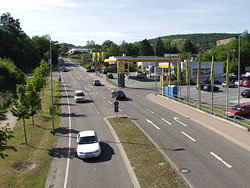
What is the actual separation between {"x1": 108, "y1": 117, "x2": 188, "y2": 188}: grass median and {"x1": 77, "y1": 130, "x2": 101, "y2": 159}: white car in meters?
2.09

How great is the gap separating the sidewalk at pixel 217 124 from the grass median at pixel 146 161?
20.0 feet

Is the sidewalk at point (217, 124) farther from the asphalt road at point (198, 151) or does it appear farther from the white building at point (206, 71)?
the white building at point (206, 71)

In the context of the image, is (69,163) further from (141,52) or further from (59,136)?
(141,52)

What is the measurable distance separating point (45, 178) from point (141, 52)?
133 metres

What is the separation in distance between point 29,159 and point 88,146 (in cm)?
401

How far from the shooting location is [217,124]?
23297 millimetres

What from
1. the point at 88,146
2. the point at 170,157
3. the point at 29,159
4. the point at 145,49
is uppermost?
the point at 145,49

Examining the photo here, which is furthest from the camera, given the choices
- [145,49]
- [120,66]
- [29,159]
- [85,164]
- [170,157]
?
[145,49]

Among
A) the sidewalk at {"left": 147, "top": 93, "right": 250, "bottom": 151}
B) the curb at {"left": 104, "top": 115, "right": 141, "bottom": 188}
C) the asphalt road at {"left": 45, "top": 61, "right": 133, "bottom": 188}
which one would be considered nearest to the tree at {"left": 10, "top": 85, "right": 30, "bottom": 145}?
the asphalt road at {"left": 45, "top": 61, "right": 133, "bottom": 188}

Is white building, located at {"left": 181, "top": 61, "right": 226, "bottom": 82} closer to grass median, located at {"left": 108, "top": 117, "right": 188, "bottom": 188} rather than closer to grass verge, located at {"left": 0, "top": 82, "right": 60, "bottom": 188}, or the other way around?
grass median, located at {"left": 108, "top": 117, "right": 188, "bottom": 188}

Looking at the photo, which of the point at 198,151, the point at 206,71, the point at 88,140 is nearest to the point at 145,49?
the point at 206,71

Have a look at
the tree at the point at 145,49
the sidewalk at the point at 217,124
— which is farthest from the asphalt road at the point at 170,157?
the tree at the point at 145,49

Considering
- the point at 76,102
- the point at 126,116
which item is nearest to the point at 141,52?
the point at 76,102

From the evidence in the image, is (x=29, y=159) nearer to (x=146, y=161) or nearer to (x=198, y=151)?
(x=146, y=161)
